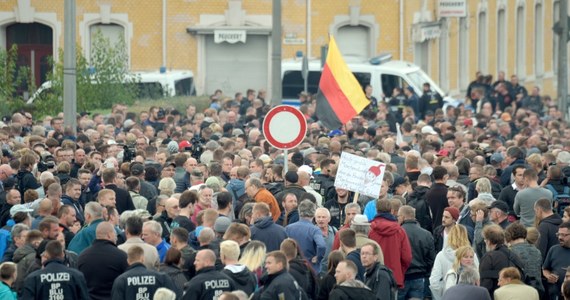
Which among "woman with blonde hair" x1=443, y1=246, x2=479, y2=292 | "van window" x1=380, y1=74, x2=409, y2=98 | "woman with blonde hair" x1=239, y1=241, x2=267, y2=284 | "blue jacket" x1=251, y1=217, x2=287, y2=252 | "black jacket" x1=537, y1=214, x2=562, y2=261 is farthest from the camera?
"van window" x1=380, y1=74, x2=409, y2=98

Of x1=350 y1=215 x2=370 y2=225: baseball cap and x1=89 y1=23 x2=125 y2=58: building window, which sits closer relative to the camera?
x1=350 y1=215 x2=370 y2=225: baseball cap

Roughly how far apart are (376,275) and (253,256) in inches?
54.6

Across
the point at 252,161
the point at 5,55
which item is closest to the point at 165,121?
the point at 5,55

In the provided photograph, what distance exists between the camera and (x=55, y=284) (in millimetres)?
15984

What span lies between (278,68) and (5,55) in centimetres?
725

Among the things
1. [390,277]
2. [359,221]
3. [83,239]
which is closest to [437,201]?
[359,221]

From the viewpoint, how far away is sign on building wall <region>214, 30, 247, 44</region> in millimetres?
50812

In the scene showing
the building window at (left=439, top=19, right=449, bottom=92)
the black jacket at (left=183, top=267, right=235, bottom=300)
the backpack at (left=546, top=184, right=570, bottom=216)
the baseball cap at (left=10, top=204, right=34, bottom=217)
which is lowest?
the black jacket at (left=183, top=267, right=235, bottom=300)

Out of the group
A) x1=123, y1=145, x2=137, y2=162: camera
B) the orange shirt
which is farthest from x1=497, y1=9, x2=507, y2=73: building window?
the orange shirt

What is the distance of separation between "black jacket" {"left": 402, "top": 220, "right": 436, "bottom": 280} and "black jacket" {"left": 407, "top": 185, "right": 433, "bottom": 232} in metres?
1.74

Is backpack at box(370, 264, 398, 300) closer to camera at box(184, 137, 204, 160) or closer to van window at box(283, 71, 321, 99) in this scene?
camera at box(184, 137, 204, 160)

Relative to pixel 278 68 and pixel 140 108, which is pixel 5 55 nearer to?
pixel 140 108

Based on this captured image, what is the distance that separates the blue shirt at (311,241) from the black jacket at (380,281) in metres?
1.43

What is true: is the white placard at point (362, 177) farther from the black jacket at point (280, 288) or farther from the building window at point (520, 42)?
the building window at point (520, 42)
